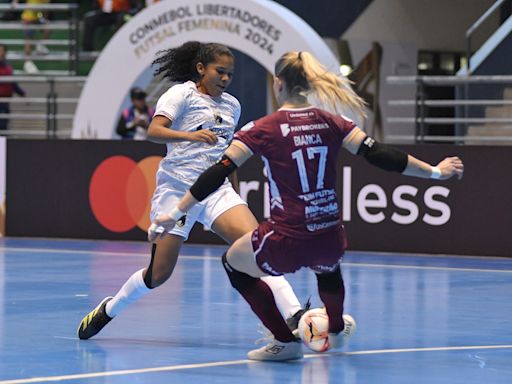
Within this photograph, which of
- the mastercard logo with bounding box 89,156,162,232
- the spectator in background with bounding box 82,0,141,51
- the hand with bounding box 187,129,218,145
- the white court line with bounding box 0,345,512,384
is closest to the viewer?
the white court line with bounding box 0,345,512,384

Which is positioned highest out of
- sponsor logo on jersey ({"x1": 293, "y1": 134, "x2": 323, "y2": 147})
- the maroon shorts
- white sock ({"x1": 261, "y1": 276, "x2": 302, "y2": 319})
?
sponsor logo on jersey ({"x1": 293, "y1": 134, "x2": 323, "y2": 147})

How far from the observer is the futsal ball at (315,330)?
348 inches

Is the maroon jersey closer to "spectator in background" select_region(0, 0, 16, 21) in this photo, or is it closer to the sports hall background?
the sports hall background

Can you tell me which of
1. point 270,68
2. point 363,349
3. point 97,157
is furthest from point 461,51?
point 363,349

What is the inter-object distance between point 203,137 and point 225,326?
1843mm

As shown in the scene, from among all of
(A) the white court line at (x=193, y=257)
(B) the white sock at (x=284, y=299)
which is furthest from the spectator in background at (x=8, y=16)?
(B) the white sock at (x=284, y=299)

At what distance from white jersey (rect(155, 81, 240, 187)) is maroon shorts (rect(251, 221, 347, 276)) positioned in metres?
Result: 1.56

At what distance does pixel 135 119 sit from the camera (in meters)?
21.7

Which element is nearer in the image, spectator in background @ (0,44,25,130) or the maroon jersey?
the maroon jersey

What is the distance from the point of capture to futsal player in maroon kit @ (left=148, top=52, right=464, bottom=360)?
854 centimetres

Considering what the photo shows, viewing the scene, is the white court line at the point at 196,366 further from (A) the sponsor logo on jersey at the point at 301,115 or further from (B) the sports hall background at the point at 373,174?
(B) the sports hall background at the point at 373,174

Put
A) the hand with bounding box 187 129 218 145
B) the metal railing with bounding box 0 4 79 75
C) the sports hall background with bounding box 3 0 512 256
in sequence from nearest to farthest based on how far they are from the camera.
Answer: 1. the hand with bounding box 187 129 218 145
2. the sports hall background with bounding box 3 0 512 256
3. the metal railing with bounding box 0 4 79 75

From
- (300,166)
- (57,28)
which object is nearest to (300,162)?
(300,166)

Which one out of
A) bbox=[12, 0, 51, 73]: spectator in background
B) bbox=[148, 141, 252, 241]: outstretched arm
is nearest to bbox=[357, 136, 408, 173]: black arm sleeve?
bbox=[148, 141, 252, 241]: outstretched arm
